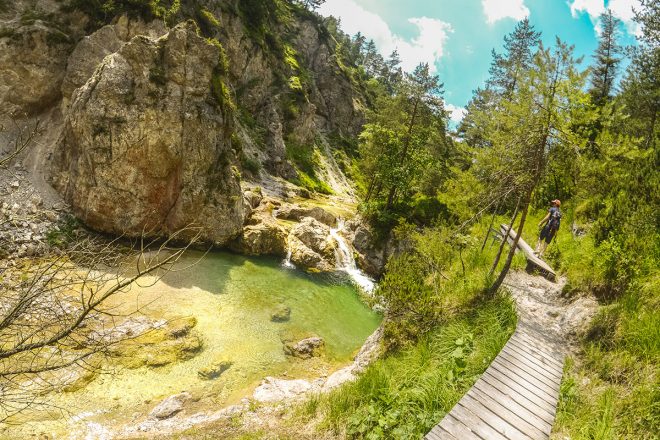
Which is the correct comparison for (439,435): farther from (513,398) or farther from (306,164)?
(306,164)

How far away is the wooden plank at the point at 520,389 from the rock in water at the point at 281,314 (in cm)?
1029

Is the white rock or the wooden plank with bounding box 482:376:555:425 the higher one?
the wooden plank with bounding box 482:376:555:425

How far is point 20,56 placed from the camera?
20000 mm

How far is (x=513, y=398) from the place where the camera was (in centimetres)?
604

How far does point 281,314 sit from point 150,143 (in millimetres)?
11791

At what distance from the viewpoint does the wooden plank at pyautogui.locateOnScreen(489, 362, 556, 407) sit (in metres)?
6.24

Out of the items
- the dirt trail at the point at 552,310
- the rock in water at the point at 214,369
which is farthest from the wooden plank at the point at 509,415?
the rock in water at the point at 214,369

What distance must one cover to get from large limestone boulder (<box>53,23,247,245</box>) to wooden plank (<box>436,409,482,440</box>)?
1589 cm

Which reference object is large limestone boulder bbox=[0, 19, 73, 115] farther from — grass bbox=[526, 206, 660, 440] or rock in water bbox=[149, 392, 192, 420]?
grass bbox=[526, 206, 660, 440]

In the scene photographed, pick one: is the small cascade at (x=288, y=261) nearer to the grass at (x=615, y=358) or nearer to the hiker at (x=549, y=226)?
the hiker at (x=549, y=226)

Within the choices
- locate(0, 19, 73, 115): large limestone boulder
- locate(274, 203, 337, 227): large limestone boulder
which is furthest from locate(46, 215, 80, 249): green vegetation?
locate(274, 203, 337, 227): large limestone boulder

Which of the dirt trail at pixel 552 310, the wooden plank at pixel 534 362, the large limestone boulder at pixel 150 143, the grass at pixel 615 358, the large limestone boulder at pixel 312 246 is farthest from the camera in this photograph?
the large limestone boulder at pixel 312 246

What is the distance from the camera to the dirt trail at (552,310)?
27.6 feet

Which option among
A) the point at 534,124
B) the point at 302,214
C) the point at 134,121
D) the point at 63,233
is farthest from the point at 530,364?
the point at 302,214
